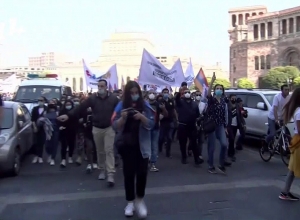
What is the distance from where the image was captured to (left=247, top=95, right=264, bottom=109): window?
543 inches

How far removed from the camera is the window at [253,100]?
543 inches

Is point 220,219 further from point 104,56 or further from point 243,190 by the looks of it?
point 104,56

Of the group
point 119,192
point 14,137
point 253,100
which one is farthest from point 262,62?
point 119,192

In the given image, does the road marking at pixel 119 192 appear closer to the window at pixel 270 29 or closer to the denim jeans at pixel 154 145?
the denim jeans at pixel 154 145

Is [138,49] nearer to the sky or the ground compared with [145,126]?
nearer to the sky

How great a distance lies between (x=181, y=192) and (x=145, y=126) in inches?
76.8

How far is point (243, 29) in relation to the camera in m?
98.4

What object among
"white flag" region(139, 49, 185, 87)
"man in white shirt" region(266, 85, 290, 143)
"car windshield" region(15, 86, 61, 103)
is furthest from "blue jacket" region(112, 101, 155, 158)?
"car windshield" region(15, 86, 61, 103)

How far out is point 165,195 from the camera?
23.6ft

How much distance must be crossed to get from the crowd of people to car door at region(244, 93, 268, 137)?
1.47m

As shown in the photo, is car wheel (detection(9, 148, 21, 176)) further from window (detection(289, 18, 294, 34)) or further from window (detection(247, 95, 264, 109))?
window (detection(289, 18, 294, 34))

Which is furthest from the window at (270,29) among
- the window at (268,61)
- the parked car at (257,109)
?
the parked car at (257,109)

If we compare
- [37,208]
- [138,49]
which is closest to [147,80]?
[37,208]

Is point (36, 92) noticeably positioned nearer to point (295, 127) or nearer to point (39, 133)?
point (39, 133)
